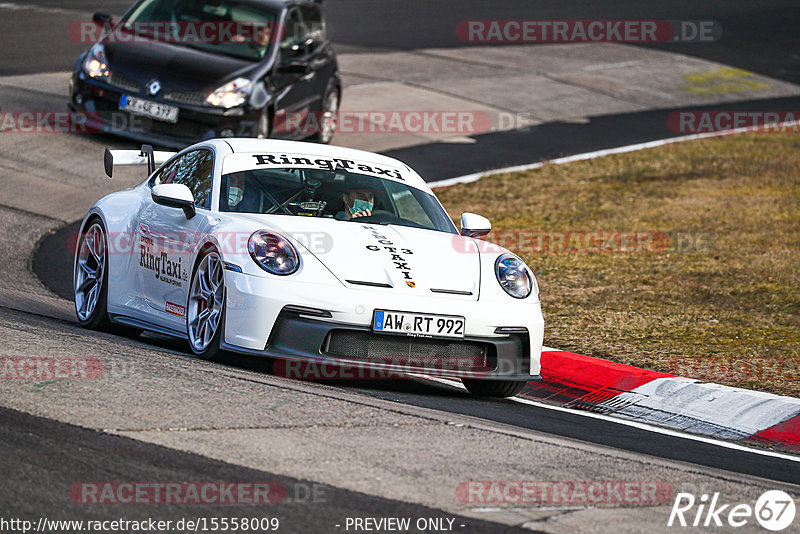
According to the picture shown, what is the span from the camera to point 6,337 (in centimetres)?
680

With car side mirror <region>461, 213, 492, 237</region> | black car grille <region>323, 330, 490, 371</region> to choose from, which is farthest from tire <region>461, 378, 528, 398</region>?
car side mirror <region>461, 213, 492, 237</region>

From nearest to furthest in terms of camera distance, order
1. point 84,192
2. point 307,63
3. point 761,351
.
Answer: point 761,351
point 84,192
point 307,63

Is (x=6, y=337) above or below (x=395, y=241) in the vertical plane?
below

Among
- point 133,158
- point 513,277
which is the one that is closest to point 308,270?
point 513,277

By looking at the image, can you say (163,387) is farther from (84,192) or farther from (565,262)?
(84,192)

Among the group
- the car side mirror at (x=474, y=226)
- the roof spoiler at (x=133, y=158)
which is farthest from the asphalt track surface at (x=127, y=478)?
the roof spoiler at (x=133, y=158)

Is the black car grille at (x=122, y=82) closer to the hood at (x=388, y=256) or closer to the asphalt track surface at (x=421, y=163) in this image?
the asphalt track surface at (x=421, y=163)

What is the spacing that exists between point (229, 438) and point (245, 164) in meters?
3.06

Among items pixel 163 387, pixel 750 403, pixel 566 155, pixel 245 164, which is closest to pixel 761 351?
pixel 750 403

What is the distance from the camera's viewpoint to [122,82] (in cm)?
1415

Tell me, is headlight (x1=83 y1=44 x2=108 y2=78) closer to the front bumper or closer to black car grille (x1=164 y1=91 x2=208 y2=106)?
the front bumper

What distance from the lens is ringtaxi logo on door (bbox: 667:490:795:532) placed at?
196 inches

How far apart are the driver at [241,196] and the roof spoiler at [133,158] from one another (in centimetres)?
118

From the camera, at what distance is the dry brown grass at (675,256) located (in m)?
9.08
